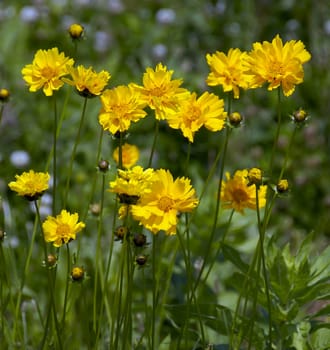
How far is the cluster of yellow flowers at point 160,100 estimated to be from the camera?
4.11 ft

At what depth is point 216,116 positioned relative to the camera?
1.36 metres

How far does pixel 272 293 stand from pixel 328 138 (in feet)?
5.44

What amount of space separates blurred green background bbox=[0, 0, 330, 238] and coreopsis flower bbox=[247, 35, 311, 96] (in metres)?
1.39

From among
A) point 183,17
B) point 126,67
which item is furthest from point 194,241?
point 183,17

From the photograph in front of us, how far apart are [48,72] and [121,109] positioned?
0.48ft

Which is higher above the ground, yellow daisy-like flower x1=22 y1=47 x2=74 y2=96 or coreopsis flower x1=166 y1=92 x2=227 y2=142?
yellow daisy-like flower x1=22 y1=47 x2=74 y2=96

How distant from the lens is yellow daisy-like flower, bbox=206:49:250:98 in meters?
1.40

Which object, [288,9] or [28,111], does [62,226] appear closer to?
[28,111]

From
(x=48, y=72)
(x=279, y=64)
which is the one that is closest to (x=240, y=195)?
(x=279, y=64)

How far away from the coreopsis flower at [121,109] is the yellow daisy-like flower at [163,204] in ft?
0.32

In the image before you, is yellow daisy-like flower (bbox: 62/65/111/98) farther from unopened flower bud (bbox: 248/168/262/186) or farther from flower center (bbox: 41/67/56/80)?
unopened flower bud (bbox: 248/168/262/186)

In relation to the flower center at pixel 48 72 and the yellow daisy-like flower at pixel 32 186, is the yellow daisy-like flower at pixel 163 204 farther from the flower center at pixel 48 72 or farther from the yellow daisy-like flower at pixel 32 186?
the flower center at pixel 48 72

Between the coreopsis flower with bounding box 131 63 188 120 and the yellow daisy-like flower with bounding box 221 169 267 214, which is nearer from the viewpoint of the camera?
the coreopsis flower with bounding box 131 63 188 120

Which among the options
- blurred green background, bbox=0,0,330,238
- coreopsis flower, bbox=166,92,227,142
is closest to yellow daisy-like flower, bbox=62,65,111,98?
coreopsis flower, bbox=166,92,227,142
